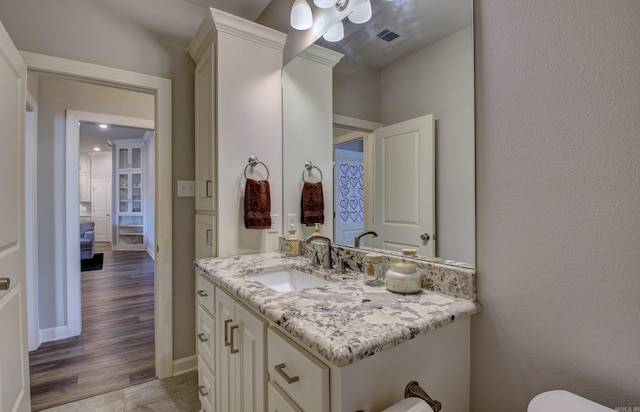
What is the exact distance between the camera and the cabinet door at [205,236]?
190cm

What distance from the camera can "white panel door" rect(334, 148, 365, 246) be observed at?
1.55m

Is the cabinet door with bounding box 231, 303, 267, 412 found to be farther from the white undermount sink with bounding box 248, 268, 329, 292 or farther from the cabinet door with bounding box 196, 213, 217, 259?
the cabinet door with bounding box 196, 213, 217, 259

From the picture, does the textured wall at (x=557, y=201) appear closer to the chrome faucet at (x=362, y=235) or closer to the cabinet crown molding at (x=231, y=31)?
the chrome faucet at (x=362, y=235)

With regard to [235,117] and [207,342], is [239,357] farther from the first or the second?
[235,117]

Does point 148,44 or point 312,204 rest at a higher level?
point 148,44

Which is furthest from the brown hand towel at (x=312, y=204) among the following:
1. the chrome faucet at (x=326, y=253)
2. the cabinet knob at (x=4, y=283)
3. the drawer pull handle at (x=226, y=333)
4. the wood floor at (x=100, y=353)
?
the wood floor at (x=100, y=353)

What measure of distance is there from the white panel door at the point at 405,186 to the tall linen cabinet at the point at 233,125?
82cm

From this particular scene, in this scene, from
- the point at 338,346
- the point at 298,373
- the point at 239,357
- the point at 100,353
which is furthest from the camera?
the point at 100,353

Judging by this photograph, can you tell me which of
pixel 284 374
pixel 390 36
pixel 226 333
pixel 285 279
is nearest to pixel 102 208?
pixel 285 279

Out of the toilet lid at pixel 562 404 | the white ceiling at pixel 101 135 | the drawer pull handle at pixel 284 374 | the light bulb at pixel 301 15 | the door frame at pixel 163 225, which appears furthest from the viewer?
the white ceiling at pixel 101 135

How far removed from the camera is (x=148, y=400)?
189 centimetres

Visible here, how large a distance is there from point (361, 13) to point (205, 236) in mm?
1573

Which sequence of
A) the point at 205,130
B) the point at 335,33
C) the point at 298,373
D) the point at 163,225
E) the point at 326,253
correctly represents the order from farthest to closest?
the point at 163,225
the point at 205,130
the point at 335,33
the point at 326,253
the point at 298,373

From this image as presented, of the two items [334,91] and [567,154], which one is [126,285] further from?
[567,154]
